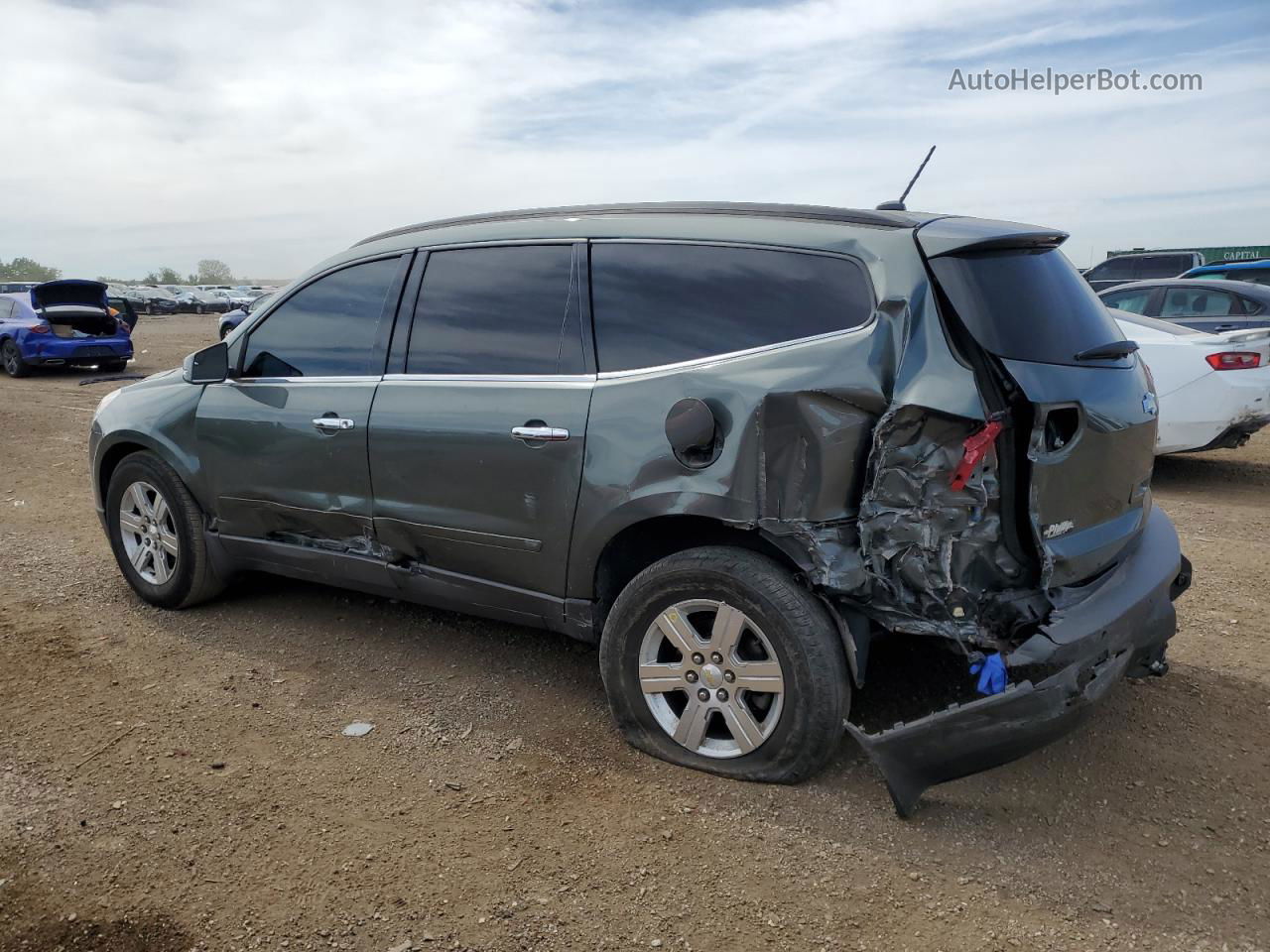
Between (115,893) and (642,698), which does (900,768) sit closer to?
(642,698)

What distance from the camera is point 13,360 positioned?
17.1 metres

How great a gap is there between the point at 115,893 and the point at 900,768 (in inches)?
88.9

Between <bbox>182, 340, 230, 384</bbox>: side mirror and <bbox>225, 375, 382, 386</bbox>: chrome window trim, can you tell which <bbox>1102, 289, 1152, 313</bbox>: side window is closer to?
<bbox>225, 375, 382, 386</bbox>: chrome window trim

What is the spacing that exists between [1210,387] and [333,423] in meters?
6.64

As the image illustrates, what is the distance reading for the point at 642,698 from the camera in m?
3.38

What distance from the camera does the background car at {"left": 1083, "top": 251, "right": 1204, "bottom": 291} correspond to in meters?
20.1

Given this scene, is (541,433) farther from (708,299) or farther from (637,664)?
(637,664)

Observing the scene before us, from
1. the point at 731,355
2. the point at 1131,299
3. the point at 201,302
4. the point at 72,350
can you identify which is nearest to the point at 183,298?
the point at 201,302

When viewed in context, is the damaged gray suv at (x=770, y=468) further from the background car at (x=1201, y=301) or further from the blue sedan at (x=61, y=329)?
the blue sedan at (x=61, y=329)

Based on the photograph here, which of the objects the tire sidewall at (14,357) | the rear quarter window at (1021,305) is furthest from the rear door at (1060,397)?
the tire sidewall at (14,357)

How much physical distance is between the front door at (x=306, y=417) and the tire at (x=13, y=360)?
49.6ft

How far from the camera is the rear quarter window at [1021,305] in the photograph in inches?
117

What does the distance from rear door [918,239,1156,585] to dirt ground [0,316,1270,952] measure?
85 cm

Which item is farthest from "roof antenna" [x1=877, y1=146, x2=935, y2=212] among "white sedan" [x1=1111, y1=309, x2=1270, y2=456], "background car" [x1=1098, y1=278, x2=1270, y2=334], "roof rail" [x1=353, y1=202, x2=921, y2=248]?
"background car" [x1=1098, y1=278, x2=1270, y2=334]
